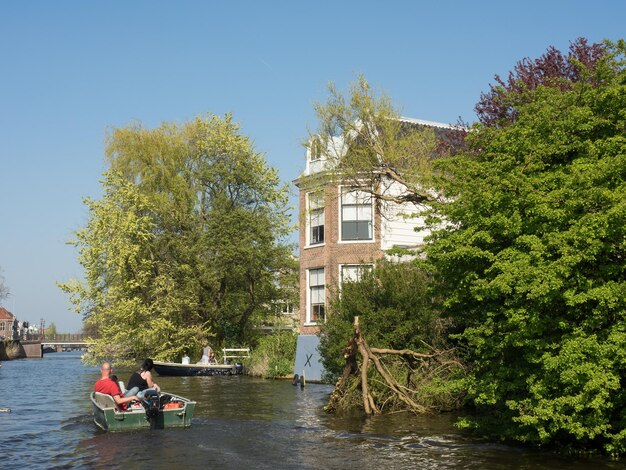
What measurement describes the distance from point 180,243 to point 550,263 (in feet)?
130

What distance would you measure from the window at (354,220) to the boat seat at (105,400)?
1942 centimetres

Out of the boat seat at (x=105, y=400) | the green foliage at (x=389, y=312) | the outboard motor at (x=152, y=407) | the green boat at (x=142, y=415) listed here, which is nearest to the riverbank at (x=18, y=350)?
the green foliage at (x=389, y=312)

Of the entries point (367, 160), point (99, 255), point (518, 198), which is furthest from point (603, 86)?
point (99, 255)

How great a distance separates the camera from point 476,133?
19.5m

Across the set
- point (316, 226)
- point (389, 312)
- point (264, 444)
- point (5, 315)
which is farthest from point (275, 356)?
point (5, 315)

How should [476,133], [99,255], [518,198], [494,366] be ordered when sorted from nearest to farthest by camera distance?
[518,198] → [494,366] → [476,133] → [99,255]

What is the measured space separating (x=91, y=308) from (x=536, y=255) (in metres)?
40.2

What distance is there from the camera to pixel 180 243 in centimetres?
5247

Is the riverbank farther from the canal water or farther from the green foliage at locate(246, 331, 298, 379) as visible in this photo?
the canal water

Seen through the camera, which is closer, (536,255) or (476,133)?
(536,255)

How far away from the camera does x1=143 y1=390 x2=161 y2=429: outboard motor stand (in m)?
21.1

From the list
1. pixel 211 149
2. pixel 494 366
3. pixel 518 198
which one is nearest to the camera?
pixel 518 198

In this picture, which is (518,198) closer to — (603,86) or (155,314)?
(603,86)

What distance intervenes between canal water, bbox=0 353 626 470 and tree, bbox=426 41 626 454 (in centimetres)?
101
